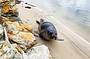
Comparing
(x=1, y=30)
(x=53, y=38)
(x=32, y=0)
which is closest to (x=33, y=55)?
(x=1, y=30)

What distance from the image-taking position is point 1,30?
337cm

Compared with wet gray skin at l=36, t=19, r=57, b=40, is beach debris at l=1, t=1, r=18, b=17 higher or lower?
higher

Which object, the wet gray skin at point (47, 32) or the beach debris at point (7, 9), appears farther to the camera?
the beach debris at point (7, 9)

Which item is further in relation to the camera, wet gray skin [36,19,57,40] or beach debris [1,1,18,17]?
beach debris [1,1,18,17]

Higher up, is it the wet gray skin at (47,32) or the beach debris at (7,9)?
the beach debris at (7,9)

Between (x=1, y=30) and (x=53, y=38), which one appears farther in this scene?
(x=53, y=38)

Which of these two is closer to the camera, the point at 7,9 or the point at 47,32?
the point at 47,32

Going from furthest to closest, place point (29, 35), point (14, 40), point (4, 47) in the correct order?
point (29, 35) → point (14, 40) → point (4, 47)

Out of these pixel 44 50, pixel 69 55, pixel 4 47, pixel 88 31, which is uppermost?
pixel 4 47

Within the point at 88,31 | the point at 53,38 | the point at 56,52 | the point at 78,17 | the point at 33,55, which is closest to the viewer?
the point at 33,55

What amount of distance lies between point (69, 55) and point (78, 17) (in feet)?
13.3

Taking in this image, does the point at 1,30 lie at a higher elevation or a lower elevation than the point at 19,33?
higher

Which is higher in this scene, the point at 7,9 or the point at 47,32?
the point at 7,9

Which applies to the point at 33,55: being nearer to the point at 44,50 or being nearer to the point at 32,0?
the point at 44,50
